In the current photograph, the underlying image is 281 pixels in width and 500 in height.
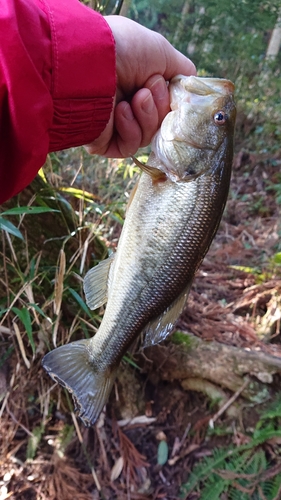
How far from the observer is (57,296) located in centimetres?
235

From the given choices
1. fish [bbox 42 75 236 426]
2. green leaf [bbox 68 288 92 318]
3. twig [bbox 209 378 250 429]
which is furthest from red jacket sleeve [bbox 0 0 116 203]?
twig [bbox 209 378 250 429]

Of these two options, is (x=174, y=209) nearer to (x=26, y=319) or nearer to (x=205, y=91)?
(x=205, y=91)

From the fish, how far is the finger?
10cm

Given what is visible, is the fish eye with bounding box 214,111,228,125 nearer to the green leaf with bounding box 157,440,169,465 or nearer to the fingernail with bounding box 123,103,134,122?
the fingernail with bounding box 123,103,134,122

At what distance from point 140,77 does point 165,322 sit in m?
1.10

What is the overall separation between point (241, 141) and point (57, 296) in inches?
233

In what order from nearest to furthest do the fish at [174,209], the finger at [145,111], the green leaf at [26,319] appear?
the fish at [174,209] < the finger at [145,111] < the green leaf at [26,319]

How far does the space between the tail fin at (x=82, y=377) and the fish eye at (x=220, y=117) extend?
1.20 metres

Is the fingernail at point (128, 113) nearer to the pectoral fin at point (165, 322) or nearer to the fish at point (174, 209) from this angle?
the fish at point (174, 209)

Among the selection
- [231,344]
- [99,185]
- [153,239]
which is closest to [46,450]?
[231,344]

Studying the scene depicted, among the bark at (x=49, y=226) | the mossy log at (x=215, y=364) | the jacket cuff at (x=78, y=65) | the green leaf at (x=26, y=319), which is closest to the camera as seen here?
the jacket cuff at (x=78, y=65)

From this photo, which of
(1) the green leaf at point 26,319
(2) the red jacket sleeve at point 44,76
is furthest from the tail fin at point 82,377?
(2) the red jacket sleeve at point 44,76

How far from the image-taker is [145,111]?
1.68 m

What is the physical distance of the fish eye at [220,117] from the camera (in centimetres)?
156
